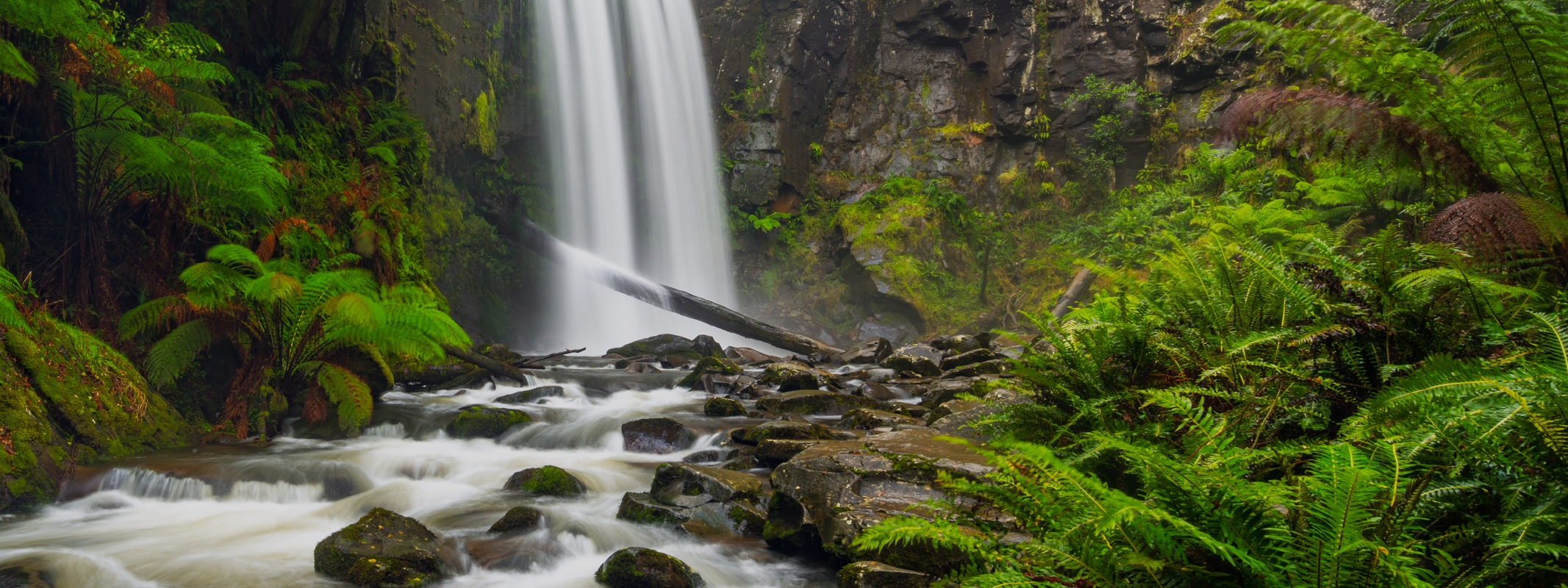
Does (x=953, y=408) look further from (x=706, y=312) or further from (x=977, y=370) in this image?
(x=706, y=312)

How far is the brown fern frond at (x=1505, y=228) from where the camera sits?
2.53 m

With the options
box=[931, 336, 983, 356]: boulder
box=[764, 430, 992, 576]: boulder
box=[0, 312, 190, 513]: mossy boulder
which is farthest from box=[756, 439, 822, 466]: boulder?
box=[931, 336, 983, 356]: boulder

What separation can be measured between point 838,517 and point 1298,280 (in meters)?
2.12

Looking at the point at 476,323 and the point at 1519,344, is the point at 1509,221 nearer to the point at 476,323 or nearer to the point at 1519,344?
the point at 1519,344

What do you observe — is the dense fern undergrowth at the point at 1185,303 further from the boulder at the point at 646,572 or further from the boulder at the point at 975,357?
the boulder at the point at 975,357

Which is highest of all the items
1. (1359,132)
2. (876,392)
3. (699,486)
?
(1359,132)

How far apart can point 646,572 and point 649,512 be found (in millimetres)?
970

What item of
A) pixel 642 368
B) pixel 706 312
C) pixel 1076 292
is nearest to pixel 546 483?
pixel 642 368

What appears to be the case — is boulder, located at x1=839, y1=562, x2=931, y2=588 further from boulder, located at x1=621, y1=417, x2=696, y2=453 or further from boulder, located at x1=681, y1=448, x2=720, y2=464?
boulder, located at x1=621, y1=417, x2=696, y2=453

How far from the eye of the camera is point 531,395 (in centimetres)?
776

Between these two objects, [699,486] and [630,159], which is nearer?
[699,486]

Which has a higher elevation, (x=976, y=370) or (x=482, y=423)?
(x=482, y=423)

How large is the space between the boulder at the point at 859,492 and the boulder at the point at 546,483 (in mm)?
1573

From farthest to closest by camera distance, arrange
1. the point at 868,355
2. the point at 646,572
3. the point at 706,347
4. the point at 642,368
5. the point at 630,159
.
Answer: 1. the point at 630,159
2. the point at 706,347
3. the point at 868,355
4. the point at 642,368
5. the point at 646,572
